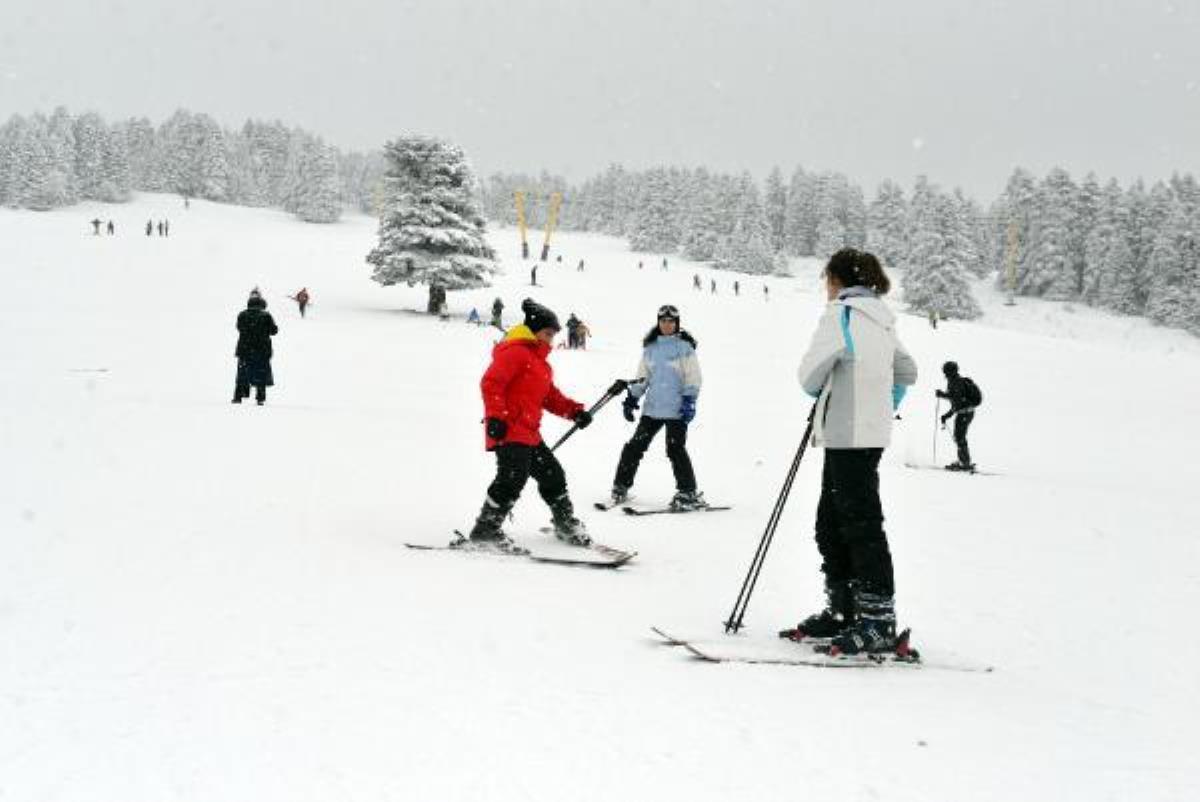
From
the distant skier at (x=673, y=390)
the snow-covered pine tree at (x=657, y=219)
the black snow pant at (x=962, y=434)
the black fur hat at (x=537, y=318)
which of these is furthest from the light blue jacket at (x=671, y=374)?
the snow-covered pine tree at (x=657, y=219)

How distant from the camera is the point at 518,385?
20.8 ft

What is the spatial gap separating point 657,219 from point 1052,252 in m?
43.0

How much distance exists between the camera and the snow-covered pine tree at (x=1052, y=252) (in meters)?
83.3

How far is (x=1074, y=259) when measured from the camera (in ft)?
276

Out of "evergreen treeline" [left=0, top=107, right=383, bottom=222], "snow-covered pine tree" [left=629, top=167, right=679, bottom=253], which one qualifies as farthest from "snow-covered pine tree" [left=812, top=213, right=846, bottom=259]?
"evergreen treeline" [left=0, top=107, right=383, bottom=222]

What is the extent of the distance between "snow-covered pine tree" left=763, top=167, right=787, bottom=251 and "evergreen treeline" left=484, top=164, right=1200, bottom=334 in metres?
0.17

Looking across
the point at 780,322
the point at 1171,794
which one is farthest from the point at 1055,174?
the point at 1171,794

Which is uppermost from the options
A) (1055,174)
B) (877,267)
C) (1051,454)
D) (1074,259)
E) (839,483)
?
(1055,174)

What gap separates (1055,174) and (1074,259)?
1185 cm

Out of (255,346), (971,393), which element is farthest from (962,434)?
(255,346)

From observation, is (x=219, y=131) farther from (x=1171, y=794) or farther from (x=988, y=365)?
(x=1171, y=794)

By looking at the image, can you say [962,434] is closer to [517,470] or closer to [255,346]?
[517,470]

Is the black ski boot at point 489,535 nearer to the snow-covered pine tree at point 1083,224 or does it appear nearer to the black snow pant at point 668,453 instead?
the black snow pant at point 668,453

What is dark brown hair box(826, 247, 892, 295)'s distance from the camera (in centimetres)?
481
